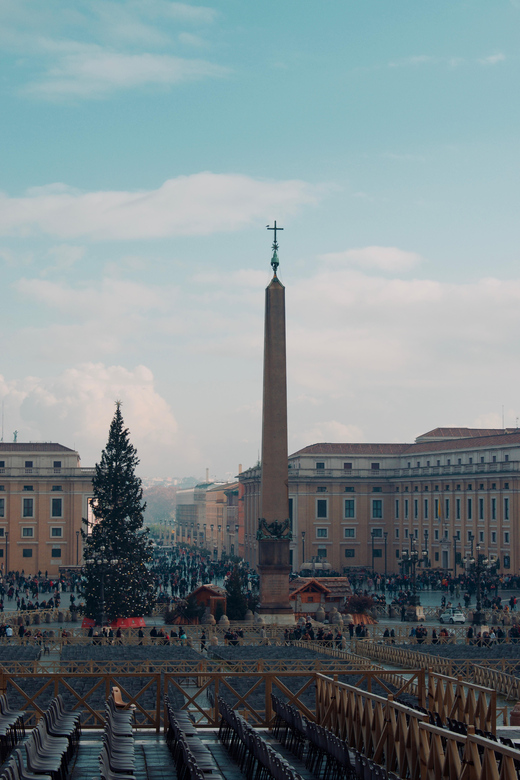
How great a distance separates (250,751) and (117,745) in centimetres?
163

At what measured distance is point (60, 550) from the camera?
297 ft

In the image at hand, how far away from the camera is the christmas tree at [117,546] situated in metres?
47.2

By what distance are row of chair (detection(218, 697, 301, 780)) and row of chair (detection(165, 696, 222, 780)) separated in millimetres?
415

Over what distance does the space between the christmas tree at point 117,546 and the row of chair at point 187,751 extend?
31.7m

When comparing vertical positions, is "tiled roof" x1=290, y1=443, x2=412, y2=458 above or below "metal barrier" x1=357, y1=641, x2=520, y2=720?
above

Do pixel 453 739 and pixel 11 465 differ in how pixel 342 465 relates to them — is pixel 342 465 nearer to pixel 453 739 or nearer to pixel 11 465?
pixel 11 465

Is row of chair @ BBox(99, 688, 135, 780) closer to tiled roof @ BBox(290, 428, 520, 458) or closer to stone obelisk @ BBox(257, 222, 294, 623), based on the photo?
stone obelisk @ BBox(257, 222, 294, 623)

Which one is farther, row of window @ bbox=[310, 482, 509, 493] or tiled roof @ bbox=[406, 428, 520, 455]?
tiled roof @ bbox=[406, 428, 520, 455]

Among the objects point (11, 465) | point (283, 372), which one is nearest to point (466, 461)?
point (11, 465)

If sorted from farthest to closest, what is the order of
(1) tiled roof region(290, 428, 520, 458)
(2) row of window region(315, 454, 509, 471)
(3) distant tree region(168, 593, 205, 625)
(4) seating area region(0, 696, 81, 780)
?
(1) tiled roof region(290, 428, 520, 458) < (2) row of window region(315, 454, 509, 471) < (3) distant tree region(168, 593, 205, 625) < (4) seating area region(0, 696, 81, 780)

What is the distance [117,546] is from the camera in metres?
49.0

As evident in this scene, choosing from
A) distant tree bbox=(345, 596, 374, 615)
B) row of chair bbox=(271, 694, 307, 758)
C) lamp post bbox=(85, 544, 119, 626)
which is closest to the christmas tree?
lamp post bbox=(85, 544, 119, 626)

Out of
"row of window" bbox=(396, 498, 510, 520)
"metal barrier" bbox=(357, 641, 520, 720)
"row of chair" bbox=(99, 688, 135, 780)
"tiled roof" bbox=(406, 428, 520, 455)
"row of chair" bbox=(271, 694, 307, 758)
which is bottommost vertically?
"metal barrier" bbox=(357, 641, 520, 720)

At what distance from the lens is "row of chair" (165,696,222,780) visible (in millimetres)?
11602
